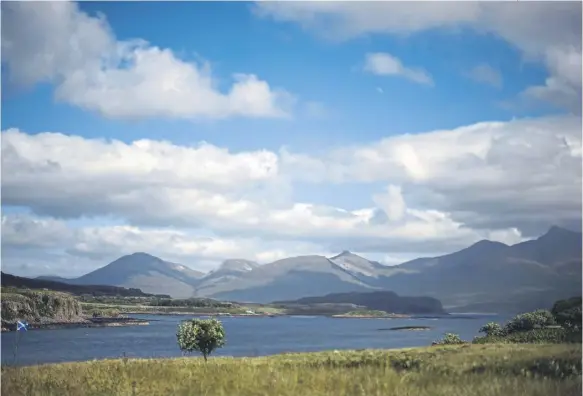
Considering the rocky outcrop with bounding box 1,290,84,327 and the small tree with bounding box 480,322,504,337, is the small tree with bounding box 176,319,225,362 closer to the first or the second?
the small tree with bounding box 480,322,504,337

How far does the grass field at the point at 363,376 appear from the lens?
485 inches

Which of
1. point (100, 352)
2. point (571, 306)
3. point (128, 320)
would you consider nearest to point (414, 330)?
point (128, 320)

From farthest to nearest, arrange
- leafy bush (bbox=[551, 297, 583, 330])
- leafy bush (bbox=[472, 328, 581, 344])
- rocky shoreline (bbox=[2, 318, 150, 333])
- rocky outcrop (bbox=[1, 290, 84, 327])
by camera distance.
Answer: rocky shoreline (bbox=[2, 318, 150, 333]) → rocky outcrop (bbox=[1, 290, 84, 327]) → leafy bush (bbox=[551, 297, 583, 330]) → leafy bush (bbox=[472, 328, 581, 344])

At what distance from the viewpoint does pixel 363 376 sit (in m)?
13.1

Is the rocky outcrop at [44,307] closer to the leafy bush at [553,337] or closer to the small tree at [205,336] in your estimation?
the small tree at [205,336]

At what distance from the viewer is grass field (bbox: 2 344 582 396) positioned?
12.3m

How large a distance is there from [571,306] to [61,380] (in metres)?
13.1

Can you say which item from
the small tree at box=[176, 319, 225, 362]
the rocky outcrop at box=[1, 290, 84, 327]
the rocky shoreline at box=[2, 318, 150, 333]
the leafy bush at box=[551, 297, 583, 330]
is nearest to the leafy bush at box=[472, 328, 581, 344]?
the leafy bush at box=[551, 297, 583, 330]

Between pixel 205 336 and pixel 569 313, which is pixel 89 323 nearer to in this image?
pixel 205 336

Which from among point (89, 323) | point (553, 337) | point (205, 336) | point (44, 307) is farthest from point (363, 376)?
point (44, 307)

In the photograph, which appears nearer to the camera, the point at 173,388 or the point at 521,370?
the point at 521,370

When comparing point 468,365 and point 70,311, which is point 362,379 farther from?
point 70,311

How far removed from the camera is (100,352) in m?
94.0

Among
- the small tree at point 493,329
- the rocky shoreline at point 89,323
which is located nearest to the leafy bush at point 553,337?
the small tree at point 493,329
